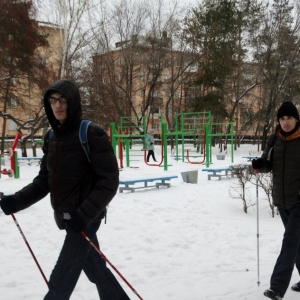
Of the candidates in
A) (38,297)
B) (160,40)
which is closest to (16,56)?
(160,40)

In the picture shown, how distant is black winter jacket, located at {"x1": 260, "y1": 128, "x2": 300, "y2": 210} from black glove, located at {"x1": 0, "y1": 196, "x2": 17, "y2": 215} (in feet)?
7.24

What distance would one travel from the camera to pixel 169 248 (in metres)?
5.63

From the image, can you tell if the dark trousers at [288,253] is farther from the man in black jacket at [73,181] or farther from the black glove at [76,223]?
the black glove at [76,223]

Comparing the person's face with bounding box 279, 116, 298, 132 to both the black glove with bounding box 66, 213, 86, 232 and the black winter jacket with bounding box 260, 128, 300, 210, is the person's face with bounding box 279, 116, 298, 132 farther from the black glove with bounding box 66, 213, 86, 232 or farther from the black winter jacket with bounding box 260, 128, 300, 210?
the black glove with bounding box 66, 213, 86, 232

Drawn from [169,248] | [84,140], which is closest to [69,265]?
[84,140]

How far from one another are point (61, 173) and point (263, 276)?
2726 millimetres

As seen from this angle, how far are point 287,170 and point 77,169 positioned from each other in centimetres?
194

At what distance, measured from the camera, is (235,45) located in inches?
1309

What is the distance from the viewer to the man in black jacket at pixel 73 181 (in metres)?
2.56

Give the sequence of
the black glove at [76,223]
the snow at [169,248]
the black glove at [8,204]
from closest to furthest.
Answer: the black glove at [76,223] → the black glove at [8,204] → the snow at [169,248]

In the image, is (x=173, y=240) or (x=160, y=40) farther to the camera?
(x=160, y=40)

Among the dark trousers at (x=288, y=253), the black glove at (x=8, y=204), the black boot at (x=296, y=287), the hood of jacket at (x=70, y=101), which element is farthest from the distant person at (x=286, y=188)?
the black glove at (x=8, y=204)

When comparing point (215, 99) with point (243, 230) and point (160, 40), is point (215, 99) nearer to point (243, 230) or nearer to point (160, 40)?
point (160, 40)

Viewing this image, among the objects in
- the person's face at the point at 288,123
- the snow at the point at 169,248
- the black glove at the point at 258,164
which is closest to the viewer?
the person's face at the point at 288,123
